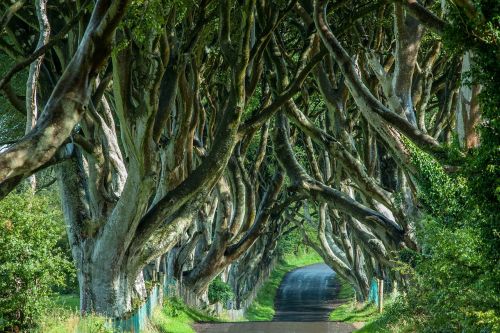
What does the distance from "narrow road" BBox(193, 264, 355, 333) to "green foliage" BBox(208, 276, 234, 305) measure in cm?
288

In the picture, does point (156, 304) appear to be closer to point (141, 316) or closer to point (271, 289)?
point (141, 316)

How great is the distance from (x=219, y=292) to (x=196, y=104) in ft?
52.8

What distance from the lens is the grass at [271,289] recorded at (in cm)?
4172

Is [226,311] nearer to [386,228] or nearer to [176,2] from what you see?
[386,228]

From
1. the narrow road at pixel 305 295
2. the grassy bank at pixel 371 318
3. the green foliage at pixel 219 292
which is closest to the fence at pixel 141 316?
the grassy bank at pixel 371 318

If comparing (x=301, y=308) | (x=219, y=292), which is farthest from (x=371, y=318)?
(x=301, y=308)

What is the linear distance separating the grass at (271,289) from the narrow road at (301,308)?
561 millimetres

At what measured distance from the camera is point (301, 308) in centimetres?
4622

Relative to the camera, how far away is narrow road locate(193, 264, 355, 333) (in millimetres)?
19844

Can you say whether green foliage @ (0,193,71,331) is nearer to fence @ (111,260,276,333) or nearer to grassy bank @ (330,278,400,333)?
fence @ (111,260,276,333)

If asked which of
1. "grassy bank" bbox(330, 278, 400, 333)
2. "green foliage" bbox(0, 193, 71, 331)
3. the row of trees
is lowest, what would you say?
"grassy bank" bbox(330, 278, 400, 333)

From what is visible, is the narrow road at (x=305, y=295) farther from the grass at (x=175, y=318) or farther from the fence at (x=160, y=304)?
the grass at (x=175, y=318)

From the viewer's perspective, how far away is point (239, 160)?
21984mm

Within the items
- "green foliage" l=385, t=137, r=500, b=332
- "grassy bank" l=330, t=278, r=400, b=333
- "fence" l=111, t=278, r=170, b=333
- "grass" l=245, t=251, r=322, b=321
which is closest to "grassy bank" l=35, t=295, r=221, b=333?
"fence" l=111, t=278, r=170, b=333
